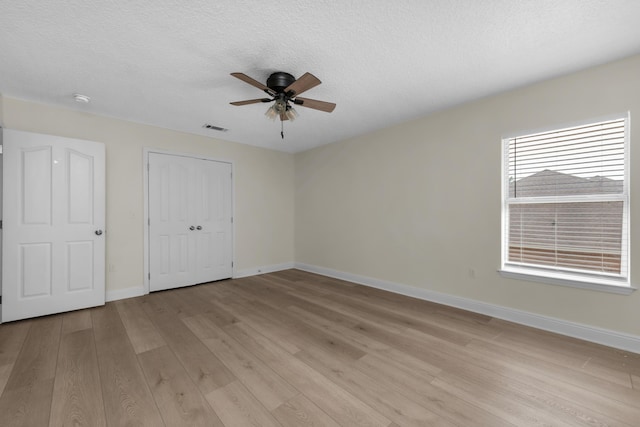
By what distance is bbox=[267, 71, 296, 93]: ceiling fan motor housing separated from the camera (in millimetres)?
2506

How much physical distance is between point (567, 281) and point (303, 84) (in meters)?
3.19

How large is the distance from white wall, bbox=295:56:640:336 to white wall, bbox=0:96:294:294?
85 centimetres

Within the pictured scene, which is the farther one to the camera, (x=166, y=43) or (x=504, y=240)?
(x=504, y=240)

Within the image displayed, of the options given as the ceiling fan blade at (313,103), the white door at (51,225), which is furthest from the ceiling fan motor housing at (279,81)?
the white door at (51,225)

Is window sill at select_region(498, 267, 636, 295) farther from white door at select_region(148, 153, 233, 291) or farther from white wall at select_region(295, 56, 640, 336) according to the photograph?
white door at select_region(148, 153, 233, 291)

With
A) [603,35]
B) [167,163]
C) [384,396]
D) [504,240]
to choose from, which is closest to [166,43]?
[167,163]

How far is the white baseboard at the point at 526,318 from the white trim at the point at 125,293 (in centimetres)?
355

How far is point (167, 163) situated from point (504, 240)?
4901mm

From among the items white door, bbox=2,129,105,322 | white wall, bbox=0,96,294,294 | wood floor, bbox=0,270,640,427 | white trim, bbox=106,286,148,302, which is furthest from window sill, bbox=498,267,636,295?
white door, bbox=2,129,105,322

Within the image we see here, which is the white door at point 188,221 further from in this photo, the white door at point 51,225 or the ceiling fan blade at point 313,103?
the ceiling fan blade at point 313,103

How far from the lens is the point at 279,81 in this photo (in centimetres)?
251

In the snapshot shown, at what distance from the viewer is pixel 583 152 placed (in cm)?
263

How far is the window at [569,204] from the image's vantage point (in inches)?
97.2

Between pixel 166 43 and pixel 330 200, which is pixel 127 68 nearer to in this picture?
pixel 166 43
